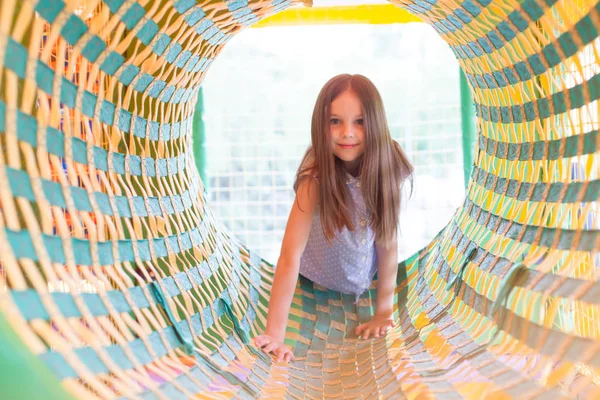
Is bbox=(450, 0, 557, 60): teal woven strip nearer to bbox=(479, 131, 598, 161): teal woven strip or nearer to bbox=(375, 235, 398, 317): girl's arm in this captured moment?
bbox=(479, 131, 598, 161): teal woven strip

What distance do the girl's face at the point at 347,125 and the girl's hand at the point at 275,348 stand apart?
37 cm

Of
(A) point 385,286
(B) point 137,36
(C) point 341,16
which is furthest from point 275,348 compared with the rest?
(C) point 341,16

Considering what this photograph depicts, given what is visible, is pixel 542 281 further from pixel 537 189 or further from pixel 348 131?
pixel 348 131

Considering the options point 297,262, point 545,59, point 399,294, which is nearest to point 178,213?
point 297,262

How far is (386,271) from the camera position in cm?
131

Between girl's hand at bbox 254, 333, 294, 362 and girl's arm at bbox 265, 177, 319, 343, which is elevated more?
girl's arm at bbox 265, 177, 319, 343

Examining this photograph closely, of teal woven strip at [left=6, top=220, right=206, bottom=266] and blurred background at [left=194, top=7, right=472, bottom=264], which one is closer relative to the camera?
teal woven strip at [left=6, top=220, right=206, bottom=266]

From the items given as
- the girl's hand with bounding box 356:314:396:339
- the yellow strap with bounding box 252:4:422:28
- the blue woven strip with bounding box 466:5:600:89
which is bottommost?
the girl's hand with bounding box 356:314:396:339

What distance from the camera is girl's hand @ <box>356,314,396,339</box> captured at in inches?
45.3

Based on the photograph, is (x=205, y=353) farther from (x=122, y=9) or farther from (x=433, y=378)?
(x=122, y=9)

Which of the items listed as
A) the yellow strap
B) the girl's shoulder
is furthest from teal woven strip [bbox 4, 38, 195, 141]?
the yellow strap

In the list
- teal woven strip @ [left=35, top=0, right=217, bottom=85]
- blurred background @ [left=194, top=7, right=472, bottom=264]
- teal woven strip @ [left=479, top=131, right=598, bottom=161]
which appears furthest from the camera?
blurred background @ [left=194, top=7, right=472, bottom=264]

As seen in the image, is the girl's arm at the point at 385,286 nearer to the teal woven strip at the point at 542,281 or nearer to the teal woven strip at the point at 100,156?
the teal woven strip at the point at 542,281

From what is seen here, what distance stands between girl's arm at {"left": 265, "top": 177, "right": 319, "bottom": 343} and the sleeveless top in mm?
75
